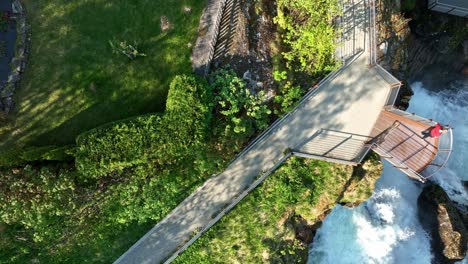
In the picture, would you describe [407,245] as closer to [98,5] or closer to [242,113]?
[242,113]

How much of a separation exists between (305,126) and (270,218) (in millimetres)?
8179

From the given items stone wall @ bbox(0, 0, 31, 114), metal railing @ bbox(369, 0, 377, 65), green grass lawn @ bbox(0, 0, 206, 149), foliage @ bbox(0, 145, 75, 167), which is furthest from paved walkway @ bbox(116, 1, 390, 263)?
stone wall @ bbox(0, 0, 31, 114)

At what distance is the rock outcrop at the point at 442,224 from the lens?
→ 34.5 metres

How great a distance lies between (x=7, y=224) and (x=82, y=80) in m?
11.3

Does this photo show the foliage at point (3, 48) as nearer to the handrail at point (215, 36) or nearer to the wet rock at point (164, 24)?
the wet rock at point (164, 24)

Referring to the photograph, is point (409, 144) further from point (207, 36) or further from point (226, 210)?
point (207, 36)

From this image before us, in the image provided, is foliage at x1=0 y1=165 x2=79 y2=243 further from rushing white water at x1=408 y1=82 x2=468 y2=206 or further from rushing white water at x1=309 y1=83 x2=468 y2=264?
rushing white water at x1=408 y1=82 x2=468 y2=206

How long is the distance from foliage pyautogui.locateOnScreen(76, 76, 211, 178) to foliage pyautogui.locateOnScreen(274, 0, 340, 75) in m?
8.52

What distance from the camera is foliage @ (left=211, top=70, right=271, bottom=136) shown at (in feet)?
91.8

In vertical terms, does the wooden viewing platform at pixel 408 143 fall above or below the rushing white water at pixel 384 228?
above

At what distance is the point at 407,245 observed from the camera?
36344 millimetres

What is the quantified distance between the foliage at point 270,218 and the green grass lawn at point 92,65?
35.9 ft

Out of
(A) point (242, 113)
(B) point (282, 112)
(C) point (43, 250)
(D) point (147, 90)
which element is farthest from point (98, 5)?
(C) point (43, 250)

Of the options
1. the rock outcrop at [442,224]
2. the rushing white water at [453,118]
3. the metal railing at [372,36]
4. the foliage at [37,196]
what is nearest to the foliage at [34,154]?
the foliage at [37,196]
